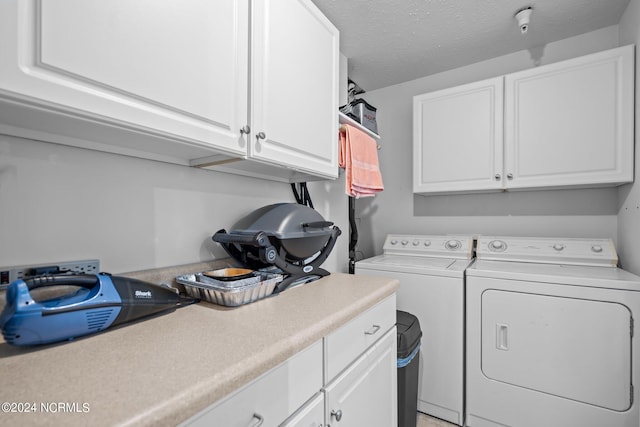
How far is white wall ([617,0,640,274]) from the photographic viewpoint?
1678 mm

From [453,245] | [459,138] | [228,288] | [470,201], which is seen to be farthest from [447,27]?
[228,288]

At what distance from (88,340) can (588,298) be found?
219cm

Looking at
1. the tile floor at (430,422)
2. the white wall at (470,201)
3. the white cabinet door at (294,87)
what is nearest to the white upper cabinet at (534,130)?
the white wall at (470,201)

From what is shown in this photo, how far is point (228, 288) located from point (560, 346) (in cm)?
185

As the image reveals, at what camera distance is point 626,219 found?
1837 mm

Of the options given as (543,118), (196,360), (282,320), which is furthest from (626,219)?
(196,360)

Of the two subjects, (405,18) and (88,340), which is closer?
(88,340)

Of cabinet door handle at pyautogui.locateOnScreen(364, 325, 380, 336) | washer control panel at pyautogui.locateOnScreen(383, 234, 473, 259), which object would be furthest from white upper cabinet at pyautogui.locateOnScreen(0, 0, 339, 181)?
washer control panel at pyautogui.locateOnScreen(383, 234, 473, 259)

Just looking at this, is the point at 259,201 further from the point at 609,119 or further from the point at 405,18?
the point at 609,119

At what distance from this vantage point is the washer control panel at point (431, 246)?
227cm

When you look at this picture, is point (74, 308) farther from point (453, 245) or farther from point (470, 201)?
point (470, 201)

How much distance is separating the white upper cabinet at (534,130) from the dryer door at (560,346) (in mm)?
833

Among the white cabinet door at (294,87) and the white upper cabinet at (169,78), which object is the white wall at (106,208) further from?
the white cabinet door at (294,87)

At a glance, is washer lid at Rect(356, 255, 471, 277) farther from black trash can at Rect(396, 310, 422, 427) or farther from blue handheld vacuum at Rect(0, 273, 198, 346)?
blue handheld vacuum at Rect(0, 273, 198, 346)
